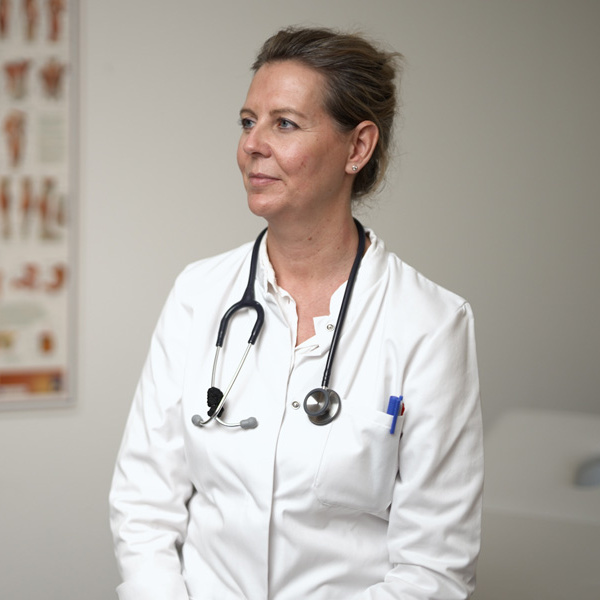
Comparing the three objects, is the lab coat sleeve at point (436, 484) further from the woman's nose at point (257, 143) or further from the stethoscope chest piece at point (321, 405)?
the woman's nose at point (257, 143)

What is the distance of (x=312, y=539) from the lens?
126 centimetres

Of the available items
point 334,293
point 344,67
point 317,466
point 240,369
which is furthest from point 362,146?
point 317,466

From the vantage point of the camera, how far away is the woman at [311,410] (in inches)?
49.1

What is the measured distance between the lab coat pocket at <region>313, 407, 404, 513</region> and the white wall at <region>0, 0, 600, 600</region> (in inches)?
44.3

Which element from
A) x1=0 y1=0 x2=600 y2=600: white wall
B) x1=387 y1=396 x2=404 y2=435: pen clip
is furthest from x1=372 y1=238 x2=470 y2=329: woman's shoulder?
x1=0 y1=0 x2=600 y2=600: white wall

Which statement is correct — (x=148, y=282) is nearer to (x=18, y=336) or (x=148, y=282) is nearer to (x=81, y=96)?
(x=18, y=336)

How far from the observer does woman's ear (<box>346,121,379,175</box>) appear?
1.37 m

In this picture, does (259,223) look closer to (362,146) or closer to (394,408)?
(362,146)

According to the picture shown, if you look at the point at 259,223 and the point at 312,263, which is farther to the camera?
the point at 259,223

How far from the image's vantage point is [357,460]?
1.24 metres

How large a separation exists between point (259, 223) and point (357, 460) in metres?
1.18

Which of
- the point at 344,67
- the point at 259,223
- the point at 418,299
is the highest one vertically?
the point at 344,67

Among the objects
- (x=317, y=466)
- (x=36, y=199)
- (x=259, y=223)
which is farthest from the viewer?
(x=259, y=223)

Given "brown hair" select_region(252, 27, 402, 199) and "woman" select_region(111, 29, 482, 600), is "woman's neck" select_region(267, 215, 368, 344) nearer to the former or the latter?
"woman" select_region(111, 29, 482, 600)
